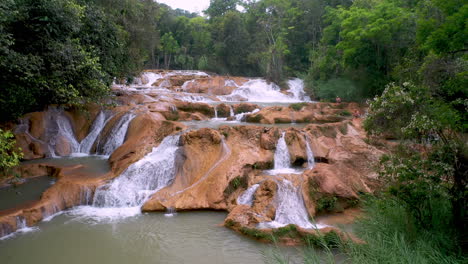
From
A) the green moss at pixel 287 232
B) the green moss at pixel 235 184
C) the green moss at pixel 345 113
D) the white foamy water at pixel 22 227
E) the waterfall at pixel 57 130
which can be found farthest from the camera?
the green moss at pixel 345 113

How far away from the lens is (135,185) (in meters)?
8.31

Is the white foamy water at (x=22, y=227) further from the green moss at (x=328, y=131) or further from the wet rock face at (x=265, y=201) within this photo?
the green moss at (x=328, y=131)

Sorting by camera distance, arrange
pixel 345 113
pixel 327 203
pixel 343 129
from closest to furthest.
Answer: pixel 327 203 < pixel 343 129 < pixel 345 113

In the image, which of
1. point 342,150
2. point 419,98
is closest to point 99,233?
point 419,98

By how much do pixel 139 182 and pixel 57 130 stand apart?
18.4ft

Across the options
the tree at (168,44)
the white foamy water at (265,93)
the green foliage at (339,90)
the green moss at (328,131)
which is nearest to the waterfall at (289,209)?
the green moss at (328,131)

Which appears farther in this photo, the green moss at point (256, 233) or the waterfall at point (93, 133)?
the waterfall at point (93, 133)

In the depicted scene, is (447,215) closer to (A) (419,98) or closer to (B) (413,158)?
(B) (413,158)

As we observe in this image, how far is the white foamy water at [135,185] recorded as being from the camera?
738cm

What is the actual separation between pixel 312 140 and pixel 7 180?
28.9ft

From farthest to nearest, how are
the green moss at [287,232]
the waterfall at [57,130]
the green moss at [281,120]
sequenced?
1. the green moss at [281,120]
2. the waterfall at [57,130]
3. the green moss at [287,232]

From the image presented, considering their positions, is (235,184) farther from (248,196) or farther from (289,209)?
(289,209)

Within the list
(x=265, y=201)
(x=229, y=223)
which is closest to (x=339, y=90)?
(x=265, y=201)

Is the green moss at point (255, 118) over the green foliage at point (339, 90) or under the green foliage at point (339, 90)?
under
